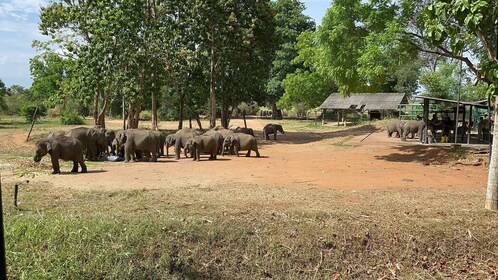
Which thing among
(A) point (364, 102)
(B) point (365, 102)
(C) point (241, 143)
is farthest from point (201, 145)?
(B) point (365, 102)

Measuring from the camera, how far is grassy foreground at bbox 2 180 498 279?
6.88 metres

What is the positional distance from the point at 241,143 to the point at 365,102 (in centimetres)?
3116

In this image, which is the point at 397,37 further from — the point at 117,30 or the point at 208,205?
the point at 117,30

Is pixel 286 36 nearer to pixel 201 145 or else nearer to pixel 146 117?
pixel 146 117

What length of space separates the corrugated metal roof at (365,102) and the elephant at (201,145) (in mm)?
30378

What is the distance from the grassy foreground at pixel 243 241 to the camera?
22.6 ft

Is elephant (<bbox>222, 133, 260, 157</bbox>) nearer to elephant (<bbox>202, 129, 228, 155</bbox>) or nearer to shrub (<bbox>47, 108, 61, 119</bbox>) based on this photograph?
elephant (<bbox>202, 129, 228, 155</bbox>)

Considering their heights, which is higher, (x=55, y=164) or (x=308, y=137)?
(x=55, y=164)

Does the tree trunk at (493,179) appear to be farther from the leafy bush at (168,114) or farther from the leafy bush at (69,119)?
the leafy bush at (168,114)

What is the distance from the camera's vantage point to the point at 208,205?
876 cm

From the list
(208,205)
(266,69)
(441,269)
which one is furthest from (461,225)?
(266,69)

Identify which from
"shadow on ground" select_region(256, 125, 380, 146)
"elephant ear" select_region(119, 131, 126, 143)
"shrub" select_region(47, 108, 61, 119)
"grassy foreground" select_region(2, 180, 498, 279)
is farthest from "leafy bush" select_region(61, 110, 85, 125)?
"grassy foreground" select_region(2, 180, 498, 279)

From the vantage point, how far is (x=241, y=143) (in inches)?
802

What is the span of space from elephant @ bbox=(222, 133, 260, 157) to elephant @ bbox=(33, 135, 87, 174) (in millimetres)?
8368
